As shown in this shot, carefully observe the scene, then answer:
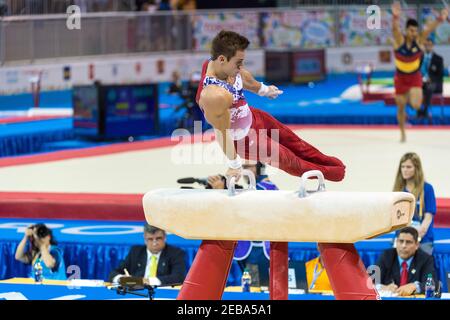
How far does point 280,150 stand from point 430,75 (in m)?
11.3

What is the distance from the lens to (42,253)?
731 cm

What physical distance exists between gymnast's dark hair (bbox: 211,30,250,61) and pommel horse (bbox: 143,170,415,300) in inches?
23.3

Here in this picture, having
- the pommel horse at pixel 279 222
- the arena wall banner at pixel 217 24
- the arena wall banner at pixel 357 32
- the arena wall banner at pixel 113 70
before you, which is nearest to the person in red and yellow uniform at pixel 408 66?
the arena wall banner at pixel 113 70

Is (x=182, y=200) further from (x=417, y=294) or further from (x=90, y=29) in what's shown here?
(x=90, y=29)

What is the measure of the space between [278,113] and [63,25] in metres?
4.13

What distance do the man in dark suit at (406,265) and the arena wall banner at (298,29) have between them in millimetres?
14886

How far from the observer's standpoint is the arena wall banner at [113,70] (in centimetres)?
1717

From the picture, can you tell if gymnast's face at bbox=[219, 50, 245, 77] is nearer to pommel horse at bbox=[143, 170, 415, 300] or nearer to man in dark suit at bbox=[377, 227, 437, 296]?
pommel horse at bbox=[143, 170, 415, 300]

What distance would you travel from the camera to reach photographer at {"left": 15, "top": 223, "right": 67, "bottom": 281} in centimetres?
725

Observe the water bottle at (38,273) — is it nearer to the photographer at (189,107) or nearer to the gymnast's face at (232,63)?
the gymnast's face at (232,63)

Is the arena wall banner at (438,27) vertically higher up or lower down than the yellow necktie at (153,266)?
higher up

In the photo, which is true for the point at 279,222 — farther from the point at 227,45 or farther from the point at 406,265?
the point at 406,265

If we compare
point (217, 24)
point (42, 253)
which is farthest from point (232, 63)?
point (217, 24)

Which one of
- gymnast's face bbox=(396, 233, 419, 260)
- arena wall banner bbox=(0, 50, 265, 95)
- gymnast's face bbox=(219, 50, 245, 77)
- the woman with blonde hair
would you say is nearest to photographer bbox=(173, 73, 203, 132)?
arena wall banner bbox=(0, 50, 265, 95)
